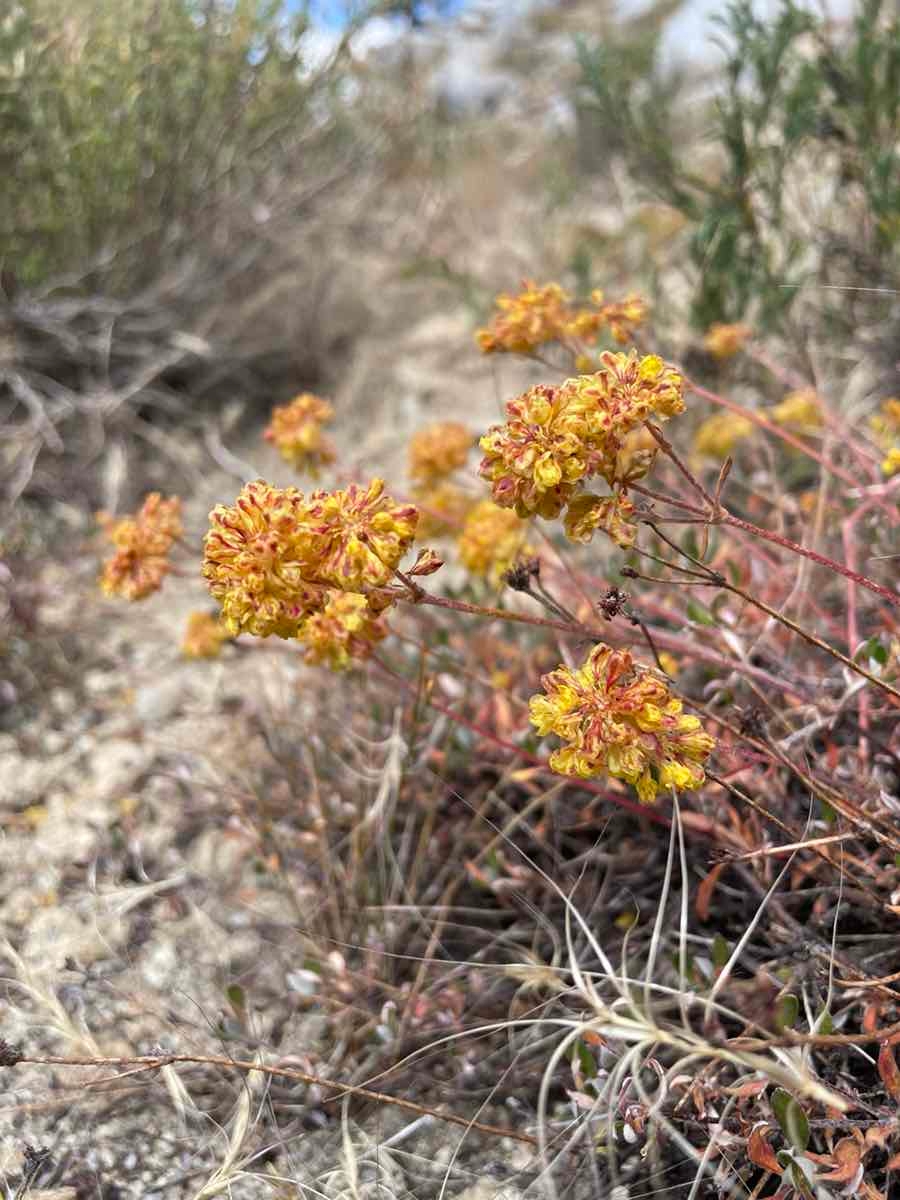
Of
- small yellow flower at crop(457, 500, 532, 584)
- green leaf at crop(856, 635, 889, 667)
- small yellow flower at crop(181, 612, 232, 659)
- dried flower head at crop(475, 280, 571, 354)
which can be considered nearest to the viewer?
green leaf at crop(856, 635, 889, 667)

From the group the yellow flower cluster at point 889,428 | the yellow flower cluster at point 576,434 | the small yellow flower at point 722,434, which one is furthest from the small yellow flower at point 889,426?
the yellow flower cluster at point 576,434

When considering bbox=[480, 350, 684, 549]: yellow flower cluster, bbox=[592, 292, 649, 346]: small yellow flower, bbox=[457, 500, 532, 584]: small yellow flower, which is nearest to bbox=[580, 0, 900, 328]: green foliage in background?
bbox=[592, 292, 649, 346]: small yellow flower

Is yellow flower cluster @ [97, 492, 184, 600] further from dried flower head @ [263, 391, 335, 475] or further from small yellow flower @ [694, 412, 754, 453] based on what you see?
small yellow flower @ [694, 412, 754, 453]

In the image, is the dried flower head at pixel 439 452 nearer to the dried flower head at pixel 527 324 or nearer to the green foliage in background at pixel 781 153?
the dried flower head at pixel 527 324

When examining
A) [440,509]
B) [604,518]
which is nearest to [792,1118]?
[604,518]

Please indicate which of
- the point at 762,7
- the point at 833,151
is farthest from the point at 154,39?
the point at 762,7

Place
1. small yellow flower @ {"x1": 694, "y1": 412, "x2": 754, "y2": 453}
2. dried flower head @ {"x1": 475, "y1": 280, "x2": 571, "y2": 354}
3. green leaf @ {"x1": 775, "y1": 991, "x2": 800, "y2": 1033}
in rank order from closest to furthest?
green leaf @ {"x1": 775, "y1": 991, "x2": 800, "y2": 1033} → dried flower head @ {"x1": 475, "y1": 280, "x2": 571, "y2": 354} → small yellow flower @ {"x1": 694, "y1": 412, "x2": 754, "y2": 453}

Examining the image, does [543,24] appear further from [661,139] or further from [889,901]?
[889,901]
